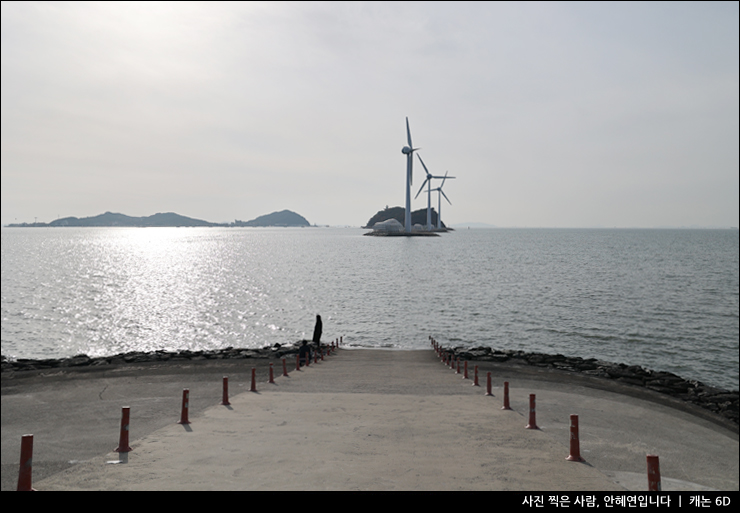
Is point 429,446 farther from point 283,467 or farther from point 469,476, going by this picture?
point 283,467

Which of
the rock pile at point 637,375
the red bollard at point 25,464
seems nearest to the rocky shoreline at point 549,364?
the rock pile at point 637,375

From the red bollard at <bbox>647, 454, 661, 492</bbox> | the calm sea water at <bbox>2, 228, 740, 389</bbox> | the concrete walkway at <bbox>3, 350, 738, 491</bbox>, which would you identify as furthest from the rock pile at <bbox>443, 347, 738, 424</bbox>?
the red bollard at <bbox>647, 454, 661, 492</bbox>

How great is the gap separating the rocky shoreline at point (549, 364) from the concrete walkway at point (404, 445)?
487cm

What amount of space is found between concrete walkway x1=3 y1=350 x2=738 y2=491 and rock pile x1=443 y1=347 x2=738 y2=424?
434 cm

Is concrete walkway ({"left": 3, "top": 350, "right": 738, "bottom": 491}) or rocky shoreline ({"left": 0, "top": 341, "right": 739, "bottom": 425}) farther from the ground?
concrete walkway ({"left": 3, "top": 350, "right": 738, "bottom": 491})

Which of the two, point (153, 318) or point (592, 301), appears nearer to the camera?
point (153, 318)

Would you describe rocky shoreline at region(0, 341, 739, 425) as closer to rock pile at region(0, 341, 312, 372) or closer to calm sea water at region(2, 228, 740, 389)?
rock pile at region(0, 341, 312, 372)

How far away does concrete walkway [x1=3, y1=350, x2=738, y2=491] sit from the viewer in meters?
8.22

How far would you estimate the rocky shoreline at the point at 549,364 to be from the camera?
2495cm

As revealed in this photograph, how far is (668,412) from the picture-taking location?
21234 millimetres

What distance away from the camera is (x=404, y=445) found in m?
10.4
